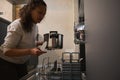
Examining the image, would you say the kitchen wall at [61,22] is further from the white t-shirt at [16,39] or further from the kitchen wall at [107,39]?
the kitchen wall at [107,39]

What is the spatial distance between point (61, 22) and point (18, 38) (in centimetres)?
199

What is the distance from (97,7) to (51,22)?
2.48 meters

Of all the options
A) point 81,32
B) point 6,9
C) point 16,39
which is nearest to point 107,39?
point 16,39

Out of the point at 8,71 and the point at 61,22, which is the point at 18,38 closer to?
the point at 8,71

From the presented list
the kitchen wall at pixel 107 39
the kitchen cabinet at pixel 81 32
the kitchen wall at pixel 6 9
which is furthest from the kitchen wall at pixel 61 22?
the kitchen wall at pixel 107 39

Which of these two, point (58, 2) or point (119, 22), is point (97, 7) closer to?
point (119, 22)

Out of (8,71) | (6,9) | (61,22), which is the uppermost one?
(6,9)

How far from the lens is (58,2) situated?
302 cm

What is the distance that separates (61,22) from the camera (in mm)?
2975

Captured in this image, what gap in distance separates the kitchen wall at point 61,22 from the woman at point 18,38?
5.89 feet

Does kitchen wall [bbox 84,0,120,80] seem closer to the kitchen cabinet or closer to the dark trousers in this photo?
the kitchen cabinet

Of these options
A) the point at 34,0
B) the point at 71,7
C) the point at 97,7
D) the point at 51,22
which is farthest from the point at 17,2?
the point at 97,7

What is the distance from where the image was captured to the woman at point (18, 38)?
1.00m

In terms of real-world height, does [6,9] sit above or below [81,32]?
above
